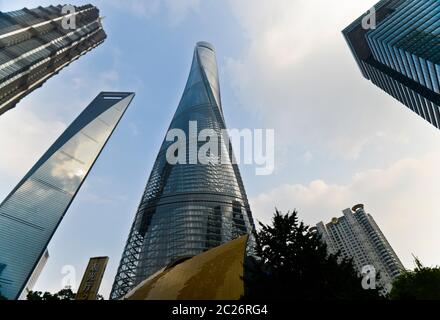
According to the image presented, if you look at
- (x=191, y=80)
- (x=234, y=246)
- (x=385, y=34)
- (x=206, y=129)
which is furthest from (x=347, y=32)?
(x=234, y=246)

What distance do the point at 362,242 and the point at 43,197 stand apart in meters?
135

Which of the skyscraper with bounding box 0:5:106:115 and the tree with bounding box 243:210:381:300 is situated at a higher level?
the skyscraper with bounding box 0:5:106:115

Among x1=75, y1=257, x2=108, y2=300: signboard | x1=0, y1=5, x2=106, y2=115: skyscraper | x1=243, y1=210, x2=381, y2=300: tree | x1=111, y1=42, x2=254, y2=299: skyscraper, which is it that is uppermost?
x1=0, y1=5, x2=106, y2=115: skyscraper

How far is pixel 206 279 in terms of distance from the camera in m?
18.0

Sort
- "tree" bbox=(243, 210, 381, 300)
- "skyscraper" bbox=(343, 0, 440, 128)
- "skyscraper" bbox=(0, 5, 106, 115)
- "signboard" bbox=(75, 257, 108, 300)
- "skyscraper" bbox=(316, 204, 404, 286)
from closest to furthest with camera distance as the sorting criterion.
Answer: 1. "tree" bbox=(243, 210, 381, 300)
2. "signboard" bbox=(75, 257, 108, 300)
3. "skyscraper" bbox=(343, 0, 440, 128)
4. "skyscraper" bbox=(0, 5, 106, 115)
5. "skyscraper" bbox=(316, 204, 404, 286)

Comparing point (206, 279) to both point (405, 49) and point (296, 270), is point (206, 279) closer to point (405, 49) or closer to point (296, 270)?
point (296, 270)

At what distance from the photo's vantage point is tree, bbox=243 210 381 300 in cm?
1144

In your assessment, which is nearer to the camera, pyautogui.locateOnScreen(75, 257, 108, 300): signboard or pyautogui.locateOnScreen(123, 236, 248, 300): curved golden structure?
pyautogui.locateOnScreen(123, 236, 248, 300): curved golden structure

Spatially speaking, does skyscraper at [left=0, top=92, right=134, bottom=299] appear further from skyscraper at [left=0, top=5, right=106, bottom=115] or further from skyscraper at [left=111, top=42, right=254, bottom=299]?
skyscraper at [left=111, top=42, right=254, bottom=299]

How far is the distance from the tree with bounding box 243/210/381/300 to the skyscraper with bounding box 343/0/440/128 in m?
64.7

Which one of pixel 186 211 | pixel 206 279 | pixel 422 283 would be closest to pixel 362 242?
pixel 186 211

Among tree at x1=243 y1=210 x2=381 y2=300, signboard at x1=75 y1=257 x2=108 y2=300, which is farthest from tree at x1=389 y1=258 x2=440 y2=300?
signboard at x1=75 y1=257 x2=108 y2=300
